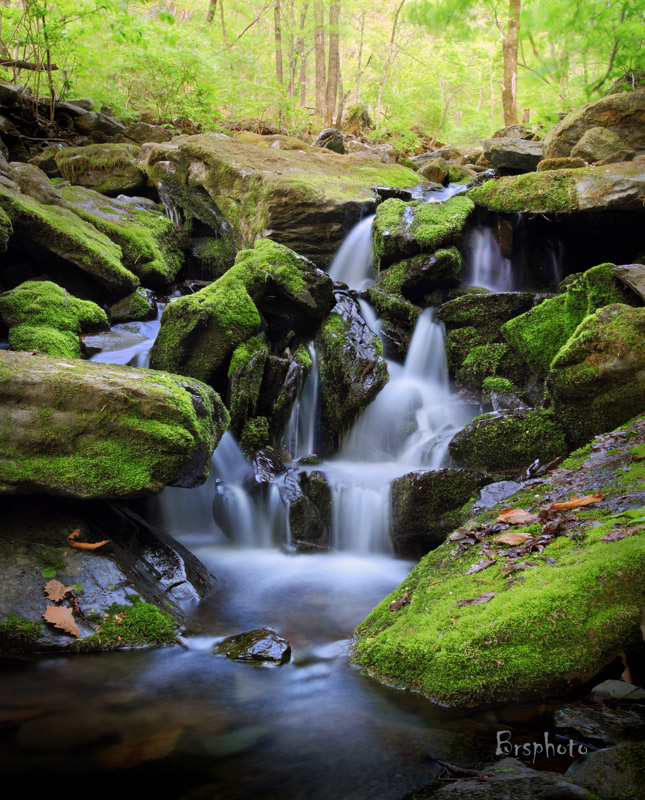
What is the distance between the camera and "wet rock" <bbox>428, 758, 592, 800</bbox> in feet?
5.88

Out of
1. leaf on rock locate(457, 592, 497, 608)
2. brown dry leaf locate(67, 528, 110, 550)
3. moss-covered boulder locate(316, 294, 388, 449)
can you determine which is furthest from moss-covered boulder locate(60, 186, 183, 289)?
leaf on rock locate(457, 592, 497, 608)

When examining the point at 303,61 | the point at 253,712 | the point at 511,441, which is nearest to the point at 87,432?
the point at 253,712

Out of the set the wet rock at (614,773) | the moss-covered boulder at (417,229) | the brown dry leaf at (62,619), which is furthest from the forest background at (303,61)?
the wet rock at (614,773)

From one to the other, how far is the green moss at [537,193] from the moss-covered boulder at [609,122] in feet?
8.53

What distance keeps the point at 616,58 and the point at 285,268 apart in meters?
9.11

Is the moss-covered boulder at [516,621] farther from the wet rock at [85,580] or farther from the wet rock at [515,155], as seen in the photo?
the wet rock at [515,155]

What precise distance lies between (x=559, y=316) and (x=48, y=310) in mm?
6784

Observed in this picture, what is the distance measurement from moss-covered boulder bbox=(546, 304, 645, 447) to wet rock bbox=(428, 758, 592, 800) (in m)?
4.44

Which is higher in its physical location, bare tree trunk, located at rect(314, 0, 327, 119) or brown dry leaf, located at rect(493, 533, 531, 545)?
bare tree trunk, located at rect(314, 0, 327, 119)

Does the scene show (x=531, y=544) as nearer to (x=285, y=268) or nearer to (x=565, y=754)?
(x=565, y=754)

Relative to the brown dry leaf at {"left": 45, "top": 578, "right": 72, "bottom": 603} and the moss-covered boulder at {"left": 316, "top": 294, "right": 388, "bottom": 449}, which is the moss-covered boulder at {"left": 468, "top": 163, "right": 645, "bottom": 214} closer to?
the moss-covered boulder at {"left": 316, "top": 294, "right": 388, "bottom": 449}

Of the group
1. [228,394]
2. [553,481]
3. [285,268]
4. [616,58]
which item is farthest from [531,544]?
[616,58]

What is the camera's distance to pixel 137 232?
1025cm

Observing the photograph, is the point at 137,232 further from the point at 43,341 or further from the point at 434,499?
the point at 434,499
